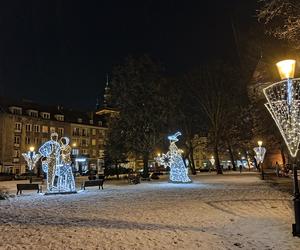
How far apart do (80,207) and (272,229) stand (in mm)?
8013

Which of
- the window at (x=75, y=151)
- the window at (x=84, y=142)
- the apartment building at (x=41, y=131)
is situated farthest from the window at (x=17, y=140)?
the window at (x=84, y=142)

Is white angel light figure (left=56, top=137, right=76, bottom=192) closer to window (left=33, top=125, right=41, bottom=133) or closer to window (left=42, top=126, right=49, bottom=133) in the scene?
window (left=33, top=125, right=41, bottom=133)

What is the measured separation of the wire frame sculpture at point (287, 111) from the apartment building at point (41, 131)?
44.0m

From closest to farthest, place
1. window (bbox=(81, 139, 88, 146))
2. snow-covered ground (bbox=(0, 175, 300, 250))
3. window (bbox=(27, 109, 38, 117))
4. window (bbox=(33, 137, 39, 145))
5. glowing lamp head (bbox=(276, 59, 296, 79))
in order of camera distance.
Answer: snow-covered ground (bbox=(0, 175, 300, 250)), glowing lamp head (bbox=(276, 59, 296, 79)), window (bbox=(27, 109, 38, 117)), window (bbox=(33, 137, 39, 145)), window (bbox=(81, 139, 88, 146))

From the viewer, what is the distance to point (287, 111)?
984 cm

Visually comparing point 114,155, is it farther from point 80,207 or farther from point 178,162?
point 80,207

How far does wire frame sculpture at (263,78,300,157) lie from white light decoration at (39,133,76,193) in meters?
15.0

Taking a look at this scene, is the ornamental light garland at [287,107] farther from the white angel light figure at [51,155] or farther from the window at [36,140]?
the window at [36,140]

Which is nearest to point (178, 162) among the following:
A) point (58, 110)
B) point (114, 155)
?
point (114, 155)

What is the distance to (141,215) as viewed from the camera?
11891 mm

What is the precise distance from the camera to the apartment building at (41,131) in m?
62.2

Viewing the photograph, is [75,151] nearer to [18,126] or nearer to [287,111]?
[18,126]

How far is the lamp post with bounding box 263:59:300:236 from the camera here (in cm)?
895

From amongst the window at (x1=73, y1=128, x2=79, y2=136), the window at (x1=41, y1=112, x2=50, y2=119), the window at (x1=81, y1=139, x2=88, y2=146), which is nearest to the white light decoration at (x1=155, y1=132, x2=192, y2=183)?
the window at (x1=41, y1=112, x2=50, y2=119)
